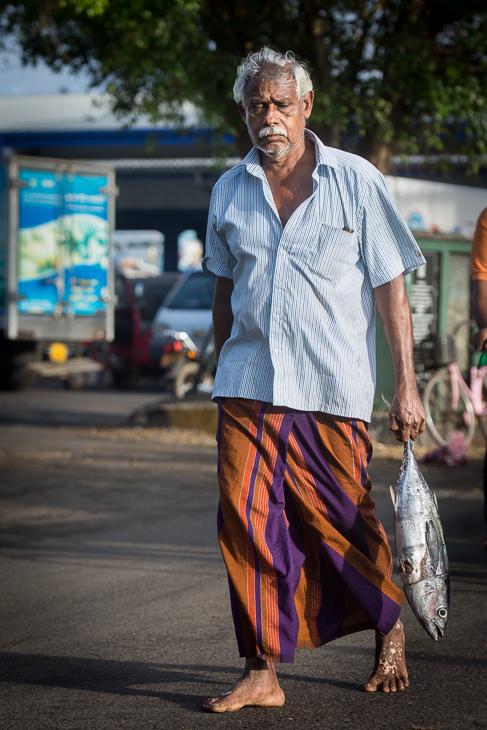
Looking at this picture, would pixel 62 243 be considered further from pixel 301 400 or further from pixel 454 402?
pixel 301 400

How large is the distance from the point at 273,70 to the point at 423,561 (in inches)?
65.3

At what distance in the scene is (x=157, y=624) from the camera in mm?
3957

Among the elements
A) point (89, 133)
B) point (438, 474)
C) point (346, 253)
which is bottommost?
point (438, 474)

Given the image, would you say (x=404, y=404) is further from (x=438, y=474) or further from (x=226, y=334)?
(x=438, y=474)

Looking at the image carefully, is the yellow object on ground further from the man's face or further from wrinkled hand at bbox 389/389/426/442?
wrinkled hand at bbox 389/389/426/442

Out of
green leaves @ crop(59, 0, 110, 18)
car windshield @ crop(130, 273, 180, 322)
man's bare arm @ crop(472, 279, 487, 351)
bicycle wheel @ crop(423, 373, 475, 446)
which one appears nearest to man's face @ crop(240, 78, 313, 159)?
man's bare arm @ crop(472, 279, 487, 351)

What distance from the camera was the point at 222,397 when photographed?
3037 millimetres

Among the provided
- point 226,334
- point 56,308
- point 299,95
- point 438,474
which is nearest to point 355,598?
point 226,334

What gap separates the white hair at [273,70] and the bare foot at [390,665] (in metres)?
1.81

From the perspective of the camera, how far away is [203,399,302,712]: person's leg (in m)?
2.90

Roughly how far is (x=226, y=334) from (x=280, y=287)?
0.39 metres

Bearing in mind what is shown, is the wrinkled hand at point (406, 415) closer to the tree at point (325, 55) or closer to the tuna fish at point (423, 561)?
the tuna fish at point (423, 561)

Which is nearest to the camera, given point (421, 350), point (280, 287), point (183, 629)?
point (280, 287)

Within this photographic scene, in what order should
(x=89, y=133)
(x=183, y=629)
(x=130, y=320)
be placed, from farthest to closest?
1. (x=89, y=133)
2. (x=130, y=320)
3. (x=183, y=629)
